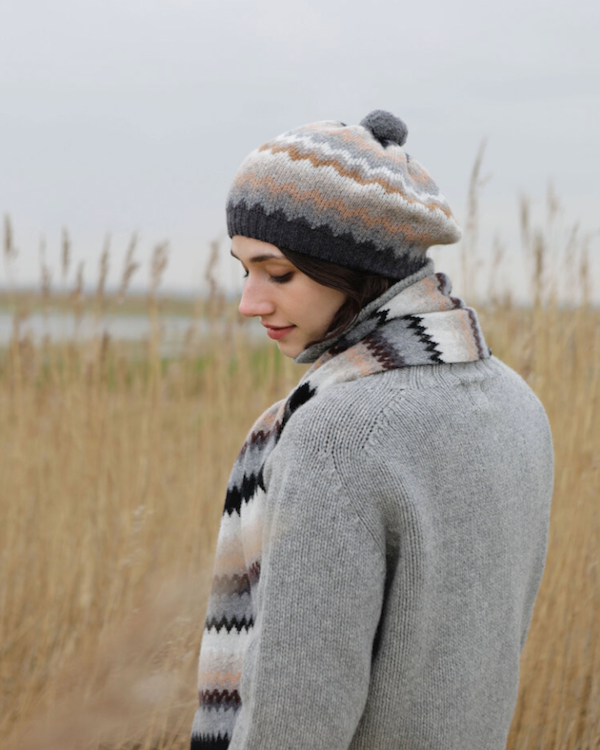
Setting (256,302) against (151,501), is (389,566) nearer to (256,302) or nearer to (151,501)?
(256,302)

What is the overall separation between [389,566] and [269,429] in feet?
0.76

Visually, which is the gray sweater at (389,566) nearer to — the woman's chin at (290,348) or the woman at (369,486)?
the woman at (369,486)

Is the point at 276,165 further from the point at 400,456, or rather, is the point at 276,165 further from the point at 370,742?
the point at 370,742

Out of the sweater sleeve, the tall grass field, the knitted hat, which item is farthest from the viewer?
the tall grass field

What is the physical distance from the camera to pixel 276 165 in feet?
2.36

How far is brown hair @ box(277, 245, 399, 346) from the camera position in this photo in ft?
2.34

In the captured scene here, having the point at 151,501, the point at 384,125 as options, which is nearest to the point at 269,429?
the point at 384,125

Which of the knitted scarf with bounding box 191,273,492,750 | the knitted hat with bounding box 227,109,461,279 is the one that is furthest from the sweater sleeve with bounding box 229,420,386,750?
the knitted hat with bounding box 227,109,461,279

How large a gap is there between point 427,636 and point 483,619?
0.07m

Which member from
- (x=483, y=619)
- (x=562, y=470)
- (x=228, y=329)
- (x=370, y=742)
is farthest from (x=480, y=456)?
(x=228, y=329)

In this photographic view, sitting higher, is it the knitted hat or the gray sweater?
the knitted hat

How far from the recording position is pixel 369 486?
22.8 inches

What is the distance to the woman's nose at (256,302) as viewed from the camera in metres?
0.73

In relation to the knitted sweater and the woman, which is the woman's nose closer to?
the woman
